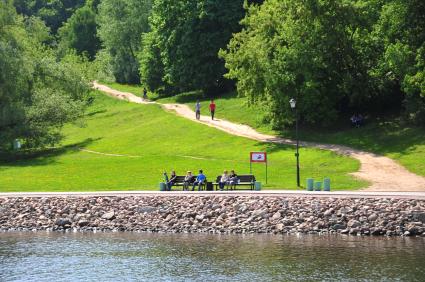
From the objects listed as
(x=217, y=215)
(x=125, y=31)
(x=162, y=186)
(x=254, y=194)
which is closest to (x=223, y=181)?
(x=162, y=186)

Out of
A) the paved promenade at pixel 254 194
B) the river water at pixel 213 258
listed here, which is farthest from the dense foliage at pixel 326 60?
the river water at pixel 213 258

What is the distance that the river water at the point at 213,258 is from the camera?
30406 mm

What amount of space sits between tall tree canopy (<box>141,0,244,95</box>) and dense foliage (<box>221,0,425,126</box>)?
18.5 metres

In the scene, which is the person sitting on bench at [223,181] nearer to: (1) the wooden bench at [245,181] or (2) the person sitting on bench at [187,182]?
(1) the wooden bench at [245,181]

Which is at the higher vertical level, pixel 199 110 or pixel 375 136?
pixel 199 110

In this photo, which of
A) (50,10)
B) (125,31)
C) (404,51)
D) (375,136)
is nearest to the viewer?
(404,51)

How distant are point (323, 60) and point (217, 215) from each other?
1025 inches

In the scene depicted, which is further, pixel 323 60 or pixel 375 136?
pixel 323 60

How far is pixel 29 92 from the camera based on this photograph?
7181cm

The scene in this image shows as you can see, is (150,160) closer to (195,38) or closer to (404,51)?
(404,51)

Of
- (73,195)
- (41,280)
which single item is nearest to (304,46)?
(73,195)

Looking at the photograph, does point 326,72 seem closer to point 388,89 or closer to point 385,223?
point 388,89

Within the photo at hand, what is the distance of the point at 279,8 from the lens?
2574 inches

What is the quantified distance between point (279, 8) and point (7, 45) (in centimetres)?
2450
